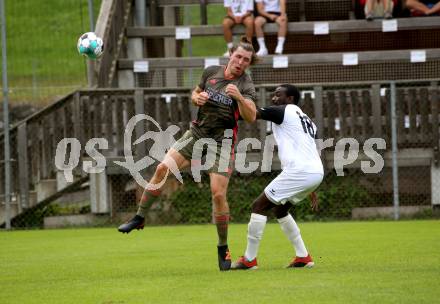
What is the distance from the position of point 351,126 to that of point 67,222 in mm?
5254

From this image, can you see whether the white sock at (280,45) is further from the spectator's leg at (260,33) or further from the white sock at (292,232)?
the white sock at (292,232)

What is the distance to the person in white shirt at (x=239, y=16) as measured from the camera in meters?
19.0

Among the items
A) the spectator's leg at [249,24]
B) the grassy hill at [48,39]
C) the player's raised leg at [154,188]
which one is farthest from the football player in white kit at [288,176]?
the grassy hill at [48,39]

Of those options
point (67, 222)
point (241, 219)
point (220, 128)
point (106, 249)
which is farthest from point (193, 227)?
point (220, 128)

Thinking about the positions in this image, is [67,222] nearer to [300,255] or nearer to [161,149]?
[161,149]

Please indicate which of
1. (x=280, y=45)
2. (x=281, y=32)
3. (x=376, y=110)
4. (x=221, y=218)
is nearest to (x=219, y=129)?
(x=221, y=218)

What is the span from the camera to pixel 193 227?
16062mm

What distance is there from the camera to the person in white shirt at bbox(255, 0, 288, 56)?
61.9 feet

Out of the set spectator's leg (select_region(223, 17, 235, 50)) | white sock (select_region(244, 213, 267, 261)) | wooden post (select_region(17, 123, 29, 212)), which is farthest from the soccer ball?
spectator's leg (select_region(223, 17, 235, 50))

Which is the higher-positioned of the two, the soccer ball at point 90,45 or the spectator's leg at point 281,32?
the spectator's leg at point 281,32

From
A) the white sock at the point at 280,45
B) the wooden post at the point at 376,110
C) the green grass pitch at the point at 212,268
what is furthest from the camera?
the white sock at the point at 280,45

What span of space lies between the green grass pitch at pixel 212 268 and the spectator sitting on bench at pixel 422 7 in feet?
19.1

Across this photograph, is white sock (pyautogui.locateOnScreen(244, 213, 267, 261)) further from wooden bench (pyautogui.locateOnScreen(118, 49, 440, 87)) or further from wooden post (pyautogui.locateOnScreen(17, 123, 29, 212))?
wooden bench (pyautogui.locateOnScreen(118, 49, 440, 87))

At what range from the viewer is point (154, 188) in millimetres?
9641
